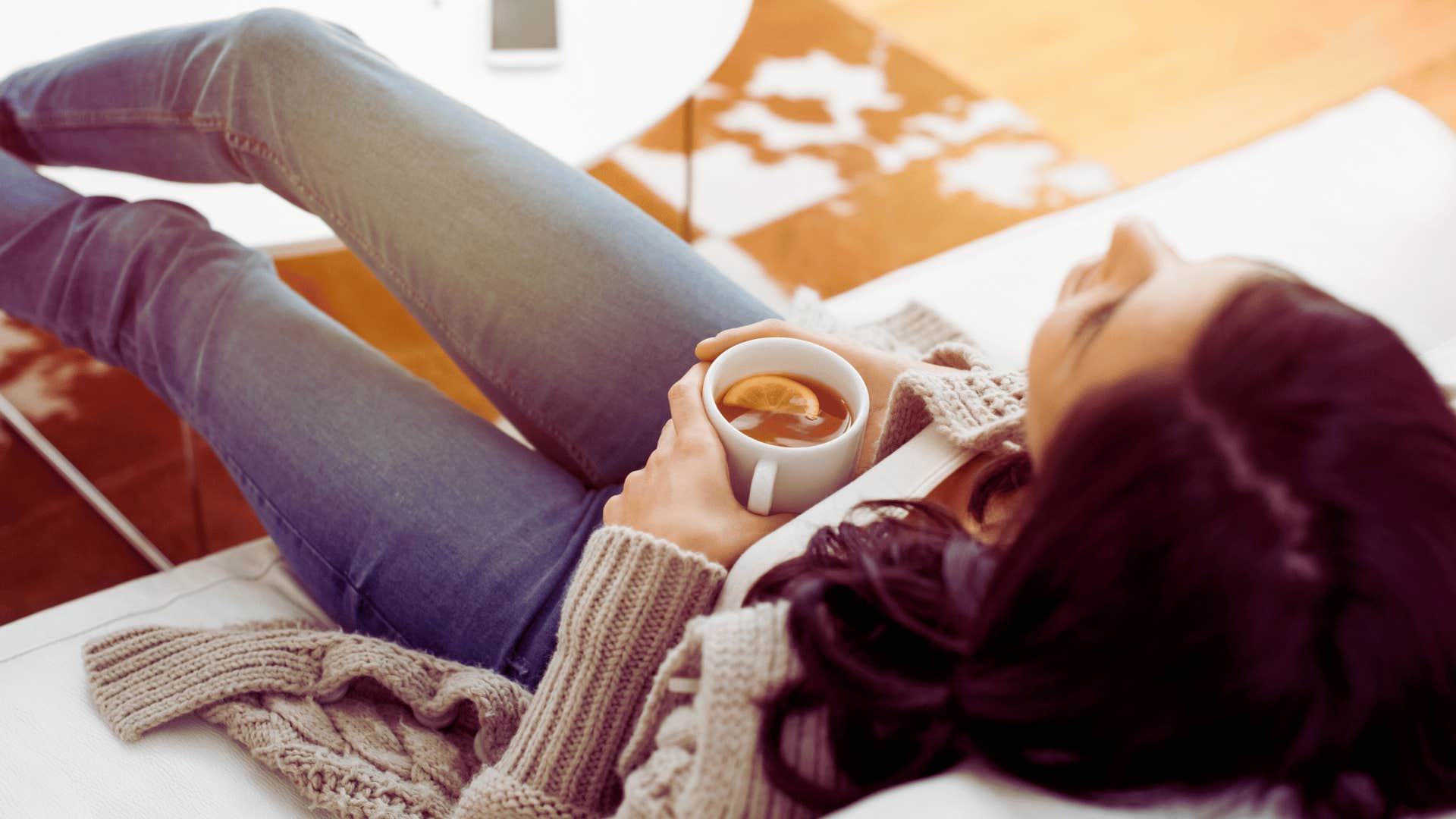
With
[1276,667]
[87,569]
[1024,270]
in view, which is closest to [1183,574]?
[1276,667]

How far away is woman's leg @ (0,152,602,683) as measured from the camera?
0.79 meters

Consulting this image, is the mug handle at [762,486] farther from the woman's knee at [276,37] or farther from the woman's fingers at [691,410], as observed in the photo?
the woman's knee at [276,37]

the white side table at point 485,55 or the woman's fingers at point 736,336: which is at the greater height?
the white side table at point 485,55

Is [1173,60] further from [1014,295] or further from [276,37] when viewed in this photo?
[276,37]

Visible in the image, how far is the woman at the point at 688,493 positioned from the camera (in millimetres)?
389

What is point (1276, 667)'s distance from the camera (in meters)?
0.38

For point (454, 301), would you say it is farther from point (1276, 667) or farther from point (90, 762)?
point (1276, 667)

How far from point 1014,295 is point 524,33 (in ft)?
2.42

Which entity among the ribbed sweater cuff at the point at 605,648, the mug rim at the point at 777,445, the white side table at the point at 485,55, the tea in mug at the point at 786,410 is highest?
the white side table at the point at 485,55

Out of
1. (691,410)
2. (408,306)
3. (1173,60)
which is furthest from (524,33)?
(1173,60)

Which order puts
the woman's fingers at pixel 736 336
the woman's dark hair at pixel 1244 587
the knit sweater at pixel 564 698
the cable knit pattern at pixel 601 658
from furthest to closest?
the woman's fingers at pixel 736 336, the cable knit pattern at pixel 601 658, the knit sweater at pixel 564 698, the woman's dark hair at pixel 1244 587

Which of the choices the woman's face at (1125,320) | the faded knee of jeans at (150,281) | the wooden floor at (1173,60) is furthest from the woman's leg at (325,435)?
the wooden floor at (1173,60)

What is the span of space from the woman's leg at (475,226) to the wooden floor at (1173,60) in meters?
1.61

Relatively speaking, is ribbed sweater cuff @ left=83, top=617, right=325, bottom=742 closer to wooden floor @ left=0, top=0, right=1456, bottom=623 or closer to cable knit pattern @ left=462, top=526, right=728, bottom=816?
cable knit pattern @ left=462, top=526, right=728, bottom=816
